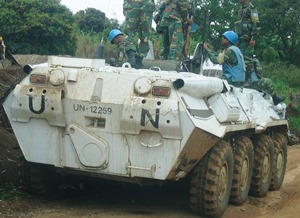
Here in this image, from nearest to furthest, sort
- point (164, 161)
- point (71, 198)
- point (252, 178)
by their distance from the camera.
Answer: point (164, 161) < point (71, 198) < point (252, 178)

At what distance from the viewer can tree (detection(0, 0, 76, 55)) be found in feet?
84.3

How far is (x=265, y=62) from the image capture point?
1447 inches

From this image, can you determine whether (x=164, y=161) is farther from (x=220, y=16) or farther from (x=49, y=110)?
(x=220, y=16)

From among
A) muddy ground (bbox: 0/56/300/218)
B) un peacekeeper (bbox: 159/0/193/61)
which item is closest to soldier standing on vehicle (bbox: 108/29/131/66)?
un peacekeeper (bbox: 159/0/193/61)

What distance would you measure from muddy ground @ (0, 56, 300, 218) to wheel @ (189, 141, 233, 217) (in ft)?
1.04

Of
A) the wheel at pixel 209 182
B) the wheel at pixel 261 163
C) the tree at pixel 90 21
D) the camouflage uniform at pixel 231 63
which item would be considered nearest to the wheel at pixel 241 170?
the wheel at pixel 261 163

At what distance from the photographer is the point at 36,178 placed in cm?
888

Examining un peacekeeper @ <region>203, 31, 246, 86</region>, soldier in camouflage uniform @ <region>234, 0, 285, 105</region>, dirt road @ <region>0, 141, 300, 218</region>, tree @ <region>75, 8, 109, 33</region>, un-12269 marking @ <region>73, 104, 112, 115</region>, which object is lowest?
dirt road @ <region>0, 141, 300, 218</region>

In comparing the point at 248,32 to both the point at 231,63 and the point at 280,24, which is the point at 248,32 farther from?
Answer: the point at 280,24

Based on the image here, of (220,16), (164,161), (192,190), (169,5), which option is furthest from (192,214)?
(220,16)

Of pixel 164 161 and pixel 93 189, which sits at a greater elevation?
pixel 164 161

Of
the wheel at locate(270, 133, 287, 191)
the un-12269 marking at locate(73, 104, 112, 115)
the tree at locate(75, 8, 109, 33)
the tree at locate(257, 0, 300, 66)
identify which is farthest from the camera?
the tree at locate(257, 0, 300, 66)

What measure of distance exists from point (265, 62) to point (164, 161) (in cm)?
2956

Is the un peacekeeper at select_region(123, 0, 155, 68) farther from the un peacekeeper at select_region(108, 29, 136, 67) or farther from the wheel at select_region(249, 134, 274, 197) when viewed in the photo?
the wheel at select_region(249, 134, 274, 197)
